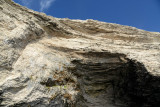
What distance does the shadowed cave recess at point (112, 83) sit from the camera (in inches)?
395

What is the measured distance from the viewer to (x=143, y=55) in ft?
34.0

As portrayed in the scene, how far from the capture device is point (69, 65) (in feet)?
33.4

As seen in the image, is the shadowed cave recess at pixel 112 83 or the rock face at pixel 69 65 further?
the shadowed cave recess at pixel 112 83

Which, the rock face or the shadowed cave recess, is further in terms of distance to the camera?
the shadowed cave recess

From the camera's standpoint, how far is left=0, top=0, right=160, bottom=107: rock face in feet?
23.1

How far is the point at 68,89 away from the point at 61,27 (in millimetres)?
6079

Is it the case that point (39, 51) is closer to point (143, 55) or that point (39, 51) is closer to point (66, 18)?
point (66, 18)

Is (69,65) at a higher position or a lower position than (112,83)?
higher

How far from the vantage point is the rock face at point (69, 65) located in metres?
7.04

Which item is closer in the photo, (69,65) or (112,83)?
(69,65)

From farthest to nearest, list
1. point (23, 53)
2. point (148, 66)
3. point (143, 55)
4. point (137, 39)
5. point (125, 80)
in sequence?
1. point (137, 39)
2. point (125, 80)
3. point (143, 55)
4. point (148, 66)
5. point (23, 53)

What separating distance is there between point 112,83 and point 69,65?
4582 mm

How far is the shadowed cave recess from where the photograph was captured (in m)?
10.0

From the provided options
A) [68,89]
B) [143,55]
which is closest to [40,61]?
[68,89]
